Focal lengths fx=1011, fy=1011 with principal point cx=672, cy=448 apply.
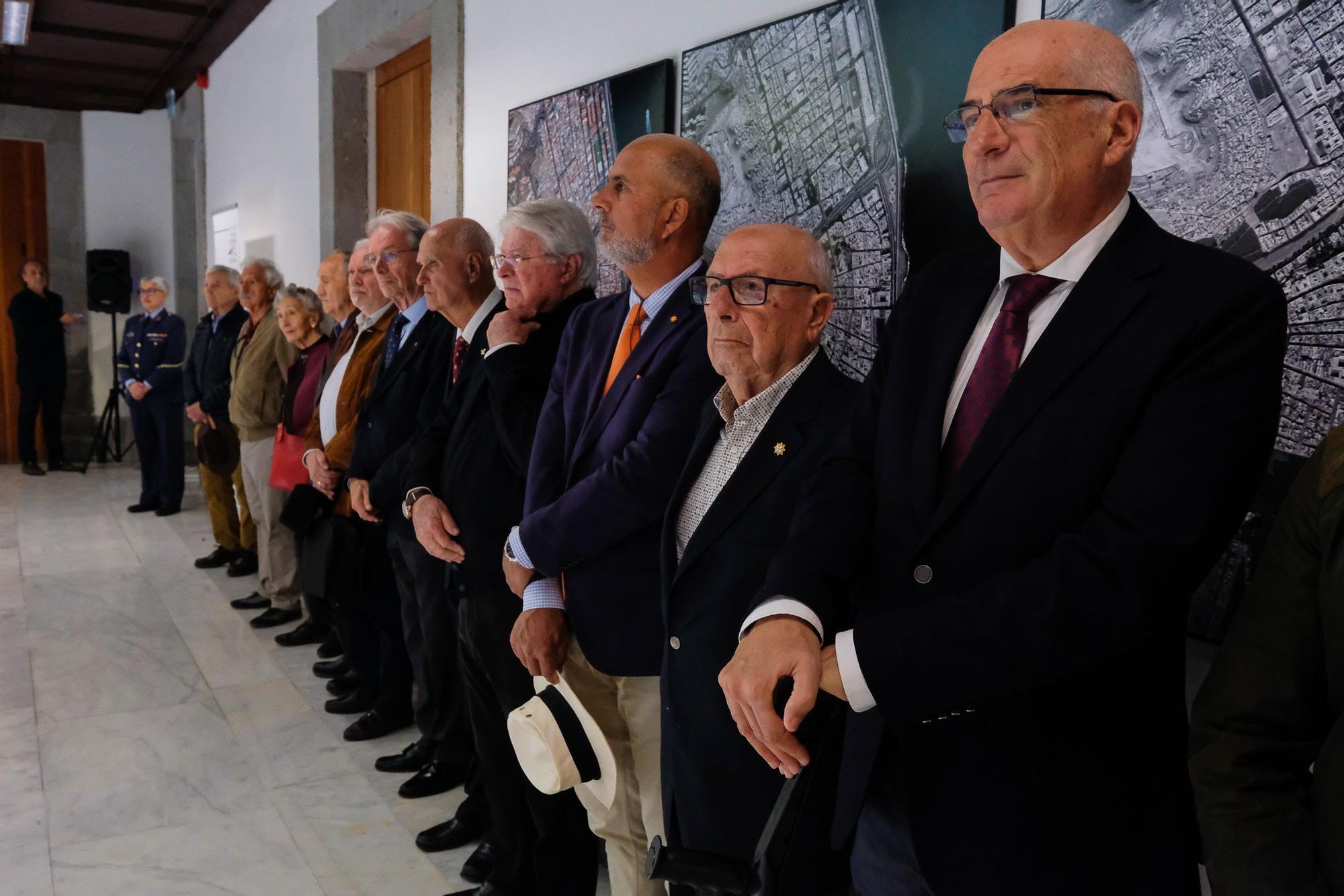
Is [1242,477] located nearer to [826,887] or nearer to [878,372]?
[878,372]

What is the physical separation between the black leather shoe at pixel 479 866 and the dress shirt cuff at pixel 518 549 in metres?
0.92

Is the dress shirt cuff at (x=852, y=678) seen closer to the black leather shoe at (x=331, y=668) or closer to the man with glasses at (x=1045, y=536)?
the man with glasses at (x=1045, y=536)

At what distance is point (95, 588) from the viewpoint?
5516 mm

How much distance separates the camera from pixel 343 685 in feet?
13.4

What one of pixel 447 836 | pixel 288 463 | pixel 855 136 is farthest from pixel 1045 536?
pixel 288 463

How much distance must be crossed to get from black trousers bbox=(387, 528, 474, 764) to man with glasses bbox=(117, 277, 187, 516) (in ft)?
16.0

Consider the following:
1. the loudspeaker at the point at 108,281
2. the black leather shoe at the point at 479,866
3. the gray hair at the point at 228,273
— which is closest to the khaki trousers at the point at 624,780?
the black leather shoe at the point at 479,866

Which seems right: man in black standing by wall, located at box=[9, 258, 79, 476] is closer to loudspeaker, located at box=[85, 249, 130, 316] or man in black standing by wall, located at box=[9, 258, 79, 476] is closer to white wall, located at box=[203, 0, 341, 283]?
loudspeaker, located at box=[85, 249, 130, 316]

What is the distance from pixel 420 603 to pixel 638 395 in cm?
131

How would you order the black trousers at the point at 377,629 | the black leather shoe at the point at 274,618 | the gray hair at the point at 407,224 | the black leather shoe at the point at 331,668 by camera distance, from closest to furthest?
the gray hair at the point at 407,224 → the black trousers at the point at 377,629 → the black leather shoe at the point at 331,668 → the black leather shoe at the point at 274,618

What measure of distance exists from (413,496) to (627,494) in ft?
3.35

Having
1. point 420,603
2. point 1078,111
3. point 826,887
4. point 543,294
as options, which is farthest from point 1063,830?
point 420,603

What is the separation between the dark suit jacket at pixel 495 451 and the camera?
2.54m

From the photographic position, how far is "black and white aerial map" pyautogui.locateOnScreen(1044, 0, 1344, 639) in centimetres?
149
